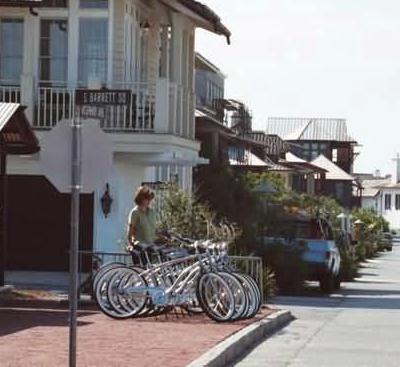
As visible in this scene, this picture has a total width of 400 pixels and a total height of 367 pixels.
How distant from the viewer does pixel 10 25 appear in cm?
2617

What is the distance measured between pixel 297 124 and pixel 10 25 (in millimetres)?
79049

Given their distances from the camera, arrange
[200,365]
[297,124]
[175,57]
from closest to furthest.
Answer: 1. [200,365]
2. [175,57]
3. [297,124]

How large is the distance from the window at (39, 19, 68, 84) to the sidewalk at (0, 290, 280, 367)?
847cm

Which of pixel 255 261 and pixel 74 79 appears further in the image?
pixel 74 79

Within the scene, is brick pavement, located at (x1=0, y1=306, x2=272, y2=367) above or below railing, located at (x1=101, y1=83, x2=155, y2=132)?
below

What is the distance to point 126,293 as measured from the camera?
16984mm

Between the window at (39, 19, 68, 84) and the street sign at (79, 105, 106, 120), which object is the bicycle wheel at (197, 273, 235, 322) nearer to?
the street sign at (79, 105, 106, 120)

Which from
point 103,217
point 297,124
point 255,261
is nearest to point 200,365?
point 255,261

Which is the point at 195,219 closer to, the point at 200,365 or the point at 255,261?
the point at 255,261

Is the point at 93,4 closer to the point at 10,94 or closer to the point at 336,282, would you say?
the point at 10,94

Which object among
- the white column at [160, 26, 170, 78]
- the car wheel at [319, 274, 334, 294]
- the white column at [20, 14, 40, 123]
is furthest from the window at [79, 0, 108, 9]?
Answer: the car wheel at [319, 274, 334, 294]

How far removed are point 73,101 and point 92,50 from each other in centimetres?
159

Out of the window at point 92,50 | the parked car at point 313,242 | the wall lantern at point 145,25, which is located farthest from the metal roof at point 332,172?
the window at point 92,50

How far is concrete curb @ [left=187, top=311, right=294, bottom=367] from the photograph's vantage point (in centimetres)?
1255
